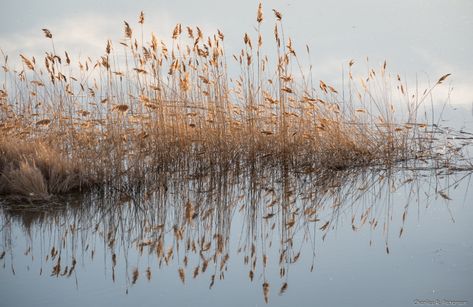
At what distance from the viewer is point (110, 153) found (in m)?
4.82

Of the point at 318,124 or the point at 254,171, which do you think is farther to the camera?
the point at 318,124

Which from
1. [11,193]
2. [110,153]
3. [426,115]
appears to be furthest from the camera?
[426,115]

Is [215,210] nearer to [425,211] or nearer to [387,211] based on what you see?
[387,211]

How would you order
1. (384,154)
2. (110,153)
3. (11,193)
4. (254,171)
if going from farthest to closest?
(384,154), (254,171), (110,153), (11,193)

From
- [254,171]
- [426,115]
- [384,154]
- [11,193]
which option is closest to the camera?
[11,193]

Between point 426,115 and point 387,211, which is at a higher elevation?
point 426,115

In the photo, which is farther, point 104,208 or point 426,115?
point 426,115

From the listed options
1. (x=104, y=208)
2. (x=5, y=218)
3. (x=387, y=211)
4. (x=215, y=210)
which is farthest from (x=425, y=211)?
(x=5, y=218)

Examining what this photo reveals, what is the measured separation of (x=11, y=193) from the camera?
4465 mm

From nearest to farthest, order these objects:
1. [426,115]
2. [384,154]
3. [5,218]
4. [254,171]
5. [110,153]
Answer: [5,218], [110,153], [254,171], [384,154], [426,115]

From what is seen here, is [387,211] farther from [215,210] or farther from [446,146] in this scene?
[446,146]

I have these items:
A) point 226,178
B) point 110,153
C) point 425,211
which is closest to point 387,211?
point 425,211

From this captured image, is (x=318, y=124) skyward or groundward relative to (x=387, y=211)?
skyward

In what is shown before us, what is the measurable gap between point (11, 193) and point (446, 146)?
4071 millimetres
